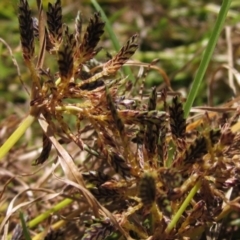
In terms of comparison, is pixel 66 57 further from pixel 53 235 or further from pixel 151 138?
pixel 53 235

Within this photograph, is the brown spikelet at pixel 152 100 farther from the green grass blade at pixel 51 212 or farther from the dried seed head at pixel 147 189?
the green grass blade at pixel 51 212

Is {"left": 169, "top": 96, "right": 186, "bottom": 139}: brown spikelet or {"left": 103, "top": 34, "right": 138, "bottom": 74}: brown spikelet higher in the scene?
{"left": 103, "top": 34, "right": 138, "bottom": 74}: brown spikelet

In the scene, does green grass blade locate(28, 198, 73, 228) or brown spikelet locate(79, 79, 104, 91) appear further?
green grass blade locate(28, 198, 73, 228)

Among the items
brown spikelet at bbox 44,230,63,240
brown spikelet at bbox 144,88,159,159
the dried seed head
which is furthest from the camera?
brown spikelet at bbox 44,230,63,240

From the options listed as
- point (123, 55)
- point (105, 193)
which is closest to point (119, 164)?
point (105, 193)

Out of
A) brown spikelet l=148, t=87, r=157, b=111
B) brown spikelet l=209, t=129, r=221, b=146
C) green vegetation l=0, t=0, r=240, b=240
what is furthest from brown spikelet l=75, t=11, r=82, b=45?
brown spikelet l=209, t=129, r=221, b=146

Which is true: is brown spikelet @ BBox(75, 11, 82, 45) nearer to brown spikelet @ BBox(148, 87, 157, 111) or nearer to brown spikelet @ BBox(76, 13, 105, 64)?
brown spikelet @ BBox(76, 13, 105, 64)

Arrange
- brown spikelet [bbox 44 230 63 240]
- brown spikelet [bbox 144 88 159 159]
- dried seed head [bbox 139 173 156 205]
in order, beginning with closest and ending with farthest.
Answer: dried seed head [bbox 139 173 156 205] < brown spikelet [bbox 144 88 159 159] < brown spikelet [bbox 44 230 63 240]

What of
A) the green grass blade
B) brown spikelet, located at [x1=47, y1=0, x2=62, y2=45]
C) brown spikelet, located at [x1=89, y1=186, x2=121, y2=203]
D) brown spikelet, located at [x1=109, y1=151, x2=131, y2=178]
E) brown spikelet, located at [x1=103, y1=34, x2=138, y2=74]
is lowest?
the green grass blade
